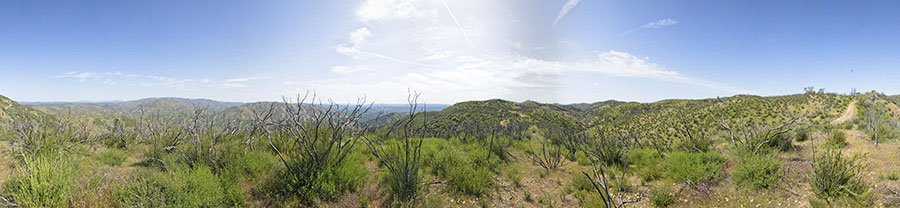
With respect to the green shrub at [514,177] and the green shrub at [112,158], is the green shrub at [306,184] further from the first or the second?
the green shrub at [112,158]

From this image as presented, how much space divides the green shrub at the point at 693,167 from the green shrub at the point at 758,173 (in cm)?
47

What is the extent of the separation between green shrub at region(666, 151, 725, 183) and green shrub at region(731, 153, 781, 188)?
473 mm

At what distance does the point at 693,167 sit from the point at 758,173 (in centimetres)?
105

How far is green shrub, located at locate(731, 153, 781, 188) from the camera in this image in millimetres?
5730

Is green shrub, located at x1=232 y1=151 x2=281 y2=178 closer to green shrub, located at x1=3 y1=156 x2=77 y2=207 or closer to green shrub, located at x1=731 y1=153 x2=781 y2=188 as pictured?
green shrub, located at x1=3 y1=156 x2=77 y2=207

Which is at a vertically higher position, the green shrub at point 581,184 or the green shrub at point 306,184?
the green shrub at point 306,184

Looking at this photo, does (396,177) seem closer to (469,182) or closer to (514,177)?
(469,182)

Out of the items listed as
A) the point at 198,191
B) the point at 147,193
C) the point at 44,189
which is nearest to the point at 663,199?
the point at 198,191

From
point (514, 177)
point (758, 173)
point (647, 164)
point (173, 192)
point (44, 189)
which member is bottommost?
point (514, 177)

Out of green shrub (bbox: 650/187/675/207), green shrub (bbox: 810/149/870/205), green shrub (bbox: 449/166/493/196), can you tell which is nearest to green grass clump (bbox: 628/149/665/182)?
green shrub (bbox: 650/187/675/207)

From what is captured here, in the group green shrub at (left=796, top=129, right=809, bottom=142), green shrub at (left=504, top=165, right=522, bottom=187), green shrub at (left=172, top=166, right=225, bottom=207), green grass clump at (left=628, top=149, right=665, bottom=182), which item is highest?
green shrub at (left=796, top=129, right=809, bottom=142)

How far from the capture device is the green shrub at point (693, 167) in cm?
650

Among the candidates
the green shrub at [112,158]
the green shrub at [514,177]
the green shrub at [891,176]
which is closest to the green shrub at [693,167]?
the green shrub at [891,176]

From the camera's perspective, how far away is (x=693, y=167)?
6707 millimetres
